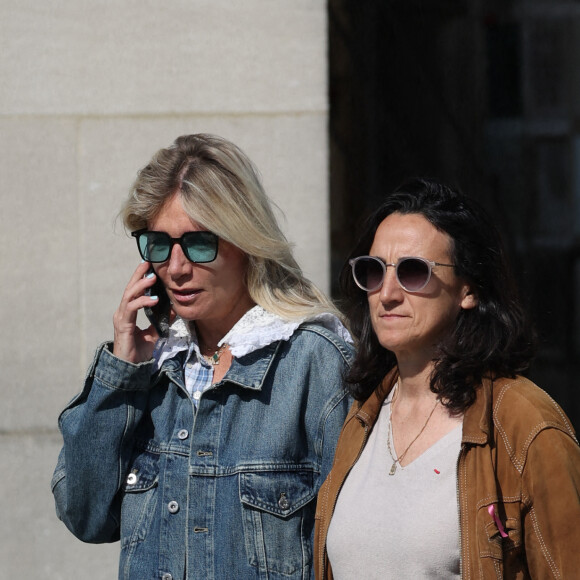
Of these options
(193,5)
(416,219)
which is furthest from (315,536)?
(193,5)

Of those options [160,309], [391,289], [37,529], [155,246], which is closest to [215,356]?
[160,309]

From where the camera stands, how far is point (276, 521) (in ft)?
8.52

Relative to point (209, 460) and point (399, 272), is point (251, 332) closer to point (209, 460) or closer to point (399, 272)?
point (209, 460)

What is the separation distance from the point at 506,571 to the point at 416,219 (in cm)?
86

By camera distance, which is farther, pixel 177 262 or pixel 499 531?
pixel 177 262

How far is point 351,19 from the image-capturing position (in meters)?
4.86

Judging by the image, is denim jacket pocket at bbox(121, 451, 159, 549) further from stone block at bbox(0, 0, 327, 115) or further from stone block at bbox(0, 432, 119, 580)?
stone block at bbox(0, 0, 327, 115)

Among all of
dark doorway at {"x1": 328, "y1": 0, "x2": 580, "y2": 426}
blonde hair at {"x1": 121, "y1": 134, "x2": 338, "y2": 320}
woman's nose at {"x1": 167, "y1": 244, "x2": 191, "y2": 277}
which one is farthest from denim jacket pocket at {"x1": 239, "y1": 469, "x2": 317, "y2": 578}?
dark doorway at {"x1": 328, "y1": 0, "x2": 580, "y2": 426}

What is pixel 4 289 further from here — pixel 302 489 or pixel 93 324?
pixel 302 489

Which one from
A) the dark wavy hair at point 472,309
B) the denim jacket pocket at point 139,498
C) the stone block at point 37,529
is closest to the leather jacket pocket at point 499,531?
the dark wavy hair at point 472,309

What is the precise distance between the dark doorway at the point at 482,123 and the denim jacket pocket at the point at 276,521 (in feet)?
2.51

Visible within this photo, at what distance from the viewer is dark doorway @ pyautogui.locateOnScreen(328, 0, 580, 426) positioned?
16.5ft

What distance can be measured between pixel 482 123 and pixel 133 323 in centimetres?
722

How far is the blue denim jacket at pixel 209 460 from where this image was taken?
260 cm
